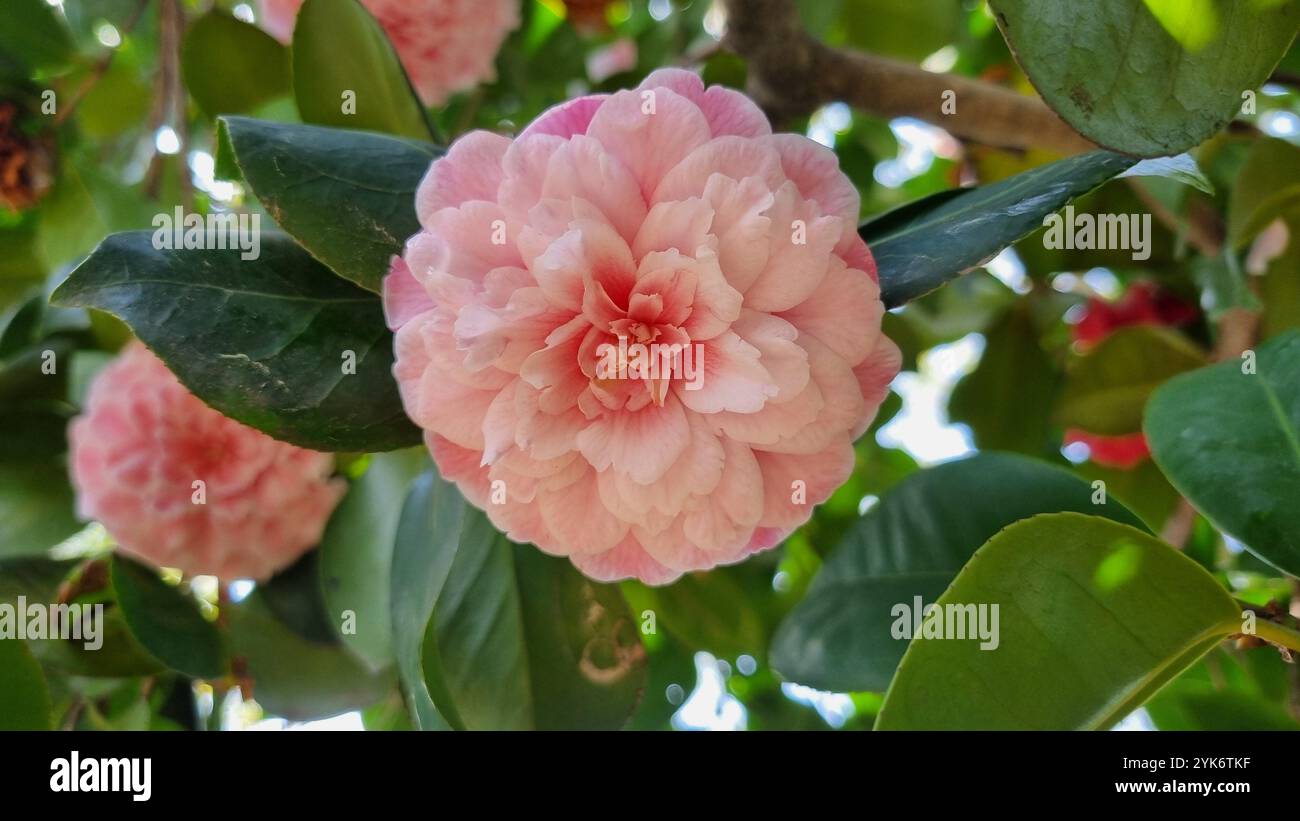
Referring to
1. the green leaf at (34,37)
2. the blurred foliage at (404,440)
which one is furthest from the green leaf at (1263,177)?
the green leaf at (34,37)

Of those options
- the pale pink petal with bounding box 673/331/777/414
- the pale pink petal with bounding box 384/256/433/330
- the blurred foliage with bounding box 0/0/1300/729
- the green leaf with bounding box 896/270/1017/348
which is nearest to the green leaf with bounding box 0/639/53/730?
the blurred foliage with bounding box 0/0/1300/729

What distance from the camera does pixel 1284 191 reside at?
888 mm

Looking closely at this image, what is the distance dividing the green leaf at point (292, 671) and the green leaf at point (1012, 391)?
81 cm

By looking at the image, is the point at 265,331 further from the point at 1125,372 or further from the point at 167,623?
the point at 1125,372

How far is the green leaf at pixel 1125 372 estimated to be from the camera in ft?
3.84

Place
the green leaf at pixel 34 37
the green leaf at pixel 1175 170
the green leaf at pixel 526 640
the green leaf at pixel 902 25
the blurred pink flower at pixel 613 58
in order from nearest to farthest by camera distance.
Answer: the green leaf at pixel 1175 170 < the green leaf at pixel 526 640 < the green leaf at pixel 34 37 < the green leaf at pixel 902 25 < the blurred pink flower at pixel 613 58

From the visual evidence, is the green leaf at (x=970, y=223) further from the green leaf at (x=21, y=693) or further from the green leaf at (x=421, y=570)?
the green leaf at (x=21, y=693)

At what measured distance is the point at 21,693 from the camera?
0.74m

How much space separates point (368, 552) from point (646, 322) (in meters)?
0.44

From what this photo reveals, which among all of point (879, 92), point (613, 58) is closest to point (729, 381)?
point (879, 92)

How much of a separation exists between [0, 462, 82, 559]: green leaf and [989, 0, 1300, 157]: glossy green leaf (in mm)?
1012

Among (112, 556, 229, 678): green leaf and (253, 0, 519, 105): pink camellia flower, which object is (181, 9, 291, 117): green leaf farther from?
(112, 556, 229, 678): green leaf
